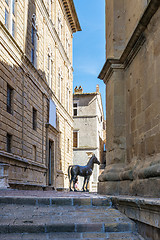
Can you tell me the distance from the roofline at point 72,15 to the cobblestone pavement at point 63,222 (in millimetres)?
27303

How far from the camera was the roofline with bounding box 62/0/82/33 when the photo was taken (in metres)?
31.2

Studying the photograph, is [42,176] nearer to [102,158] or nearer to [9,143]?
[9,143]

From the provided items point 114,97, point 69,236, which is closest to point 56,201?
point 69,236

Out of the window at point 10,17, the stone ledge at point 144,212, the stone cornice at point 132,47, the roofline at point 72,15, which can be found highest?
the roofline at point 72,15

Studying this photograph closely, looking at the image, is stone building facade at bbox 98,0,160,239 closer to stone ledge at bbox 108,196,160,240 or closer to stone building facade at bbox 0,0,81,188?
stone ledge at bbox 108,196,160,240

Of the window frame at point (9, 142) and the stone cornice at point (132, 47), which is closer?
the stone cornice at point (132, 47)

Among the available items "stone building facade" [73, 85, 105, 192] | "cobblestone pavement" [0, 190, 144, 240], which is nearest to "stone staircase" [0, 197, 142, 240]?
"cobblestone pavement" [0, 190, 144, 240]

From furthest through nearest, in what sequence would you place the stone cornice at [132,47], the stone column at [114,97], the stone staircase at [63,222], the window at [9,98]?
1. the window at [9,98]
2. the stone column at [114,97]
3. the stone cornice at [132,47]
4. the stone staircase at [63,222]

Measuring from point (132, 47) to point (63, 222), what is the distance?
14.6ft

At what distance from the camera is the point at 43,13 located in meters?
23.0

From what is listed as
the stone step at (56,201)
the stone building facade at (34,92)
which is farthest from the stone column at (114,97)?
the stone building facade at (34,92)

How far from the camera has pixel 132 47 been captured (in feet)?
25.4

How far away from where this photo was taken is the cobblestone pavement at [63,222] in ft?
15.3

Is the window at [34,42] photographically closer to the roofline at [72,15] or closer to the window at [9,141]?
the window at [9,141]
